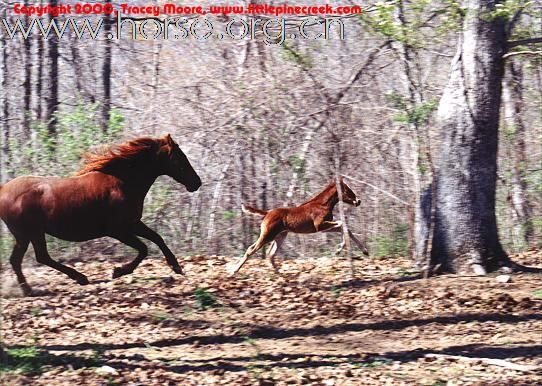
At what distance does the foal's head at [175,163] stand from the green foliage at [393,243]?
3884 mm

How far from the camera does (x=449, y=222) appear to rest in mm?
11625

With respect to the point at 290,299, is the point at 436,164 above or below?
above

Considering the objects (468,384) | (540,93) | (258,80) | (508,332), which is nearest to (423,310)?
(508,332)

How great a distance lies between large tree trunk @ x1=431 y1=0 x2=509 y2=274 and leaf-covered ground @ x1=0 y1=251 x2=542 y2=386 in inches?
15.6

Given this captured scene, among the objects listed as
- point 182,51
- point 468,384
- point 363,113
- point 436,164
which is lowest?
point 468,384

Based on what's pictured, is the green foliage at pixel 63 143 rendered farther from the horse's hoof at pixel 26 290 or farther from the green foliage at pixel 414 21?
the green foliage at pixel 414 21

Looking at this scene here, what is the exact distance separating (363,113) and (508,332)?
16.9 feet

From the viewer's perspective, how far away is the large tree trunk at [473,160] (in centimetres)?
1155

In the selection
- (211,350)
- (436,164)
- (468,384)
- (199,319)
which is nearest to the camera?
(468,384)

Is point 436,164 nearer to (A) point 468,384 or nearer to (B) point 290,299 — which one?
(B) point 290,299

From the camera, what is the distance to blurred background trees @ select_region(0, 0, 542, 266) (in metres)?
13.6

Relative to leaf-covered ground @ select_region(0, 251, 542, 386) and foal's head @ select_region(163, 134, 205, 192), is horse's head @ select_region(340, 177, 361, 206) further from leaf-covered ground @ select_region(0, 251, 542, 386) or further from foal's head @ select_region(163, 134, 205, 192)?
foal's head @ select_region(163, 134, 205, 192)

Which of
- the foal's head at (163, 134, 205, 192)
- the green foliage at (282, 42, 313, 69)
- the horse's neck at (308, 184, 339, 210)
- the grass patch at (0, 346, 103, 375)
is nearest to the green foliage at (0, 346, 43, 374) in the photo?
the grass patch at (0, 346, 103, 375)

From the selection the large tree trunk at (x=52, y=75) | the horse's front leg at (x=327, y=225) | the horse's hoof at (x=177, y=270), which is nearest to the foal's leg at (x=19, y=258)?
the horse's hoof at (x=177, y=270)
